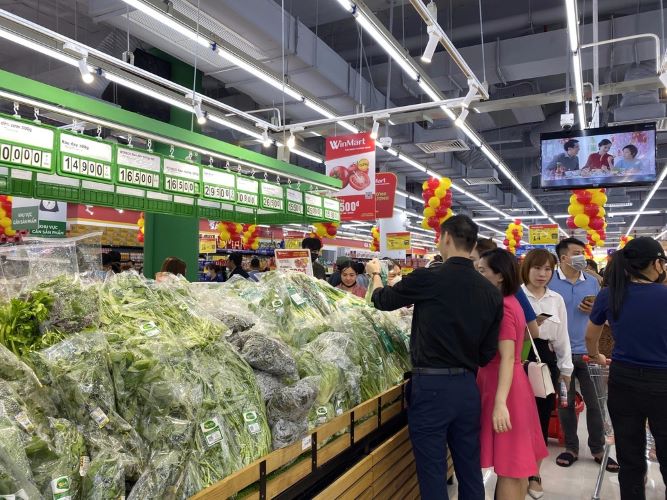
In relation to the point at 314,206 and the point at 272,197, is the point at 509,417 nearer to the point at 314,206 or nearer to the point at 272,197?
the point at 272,197

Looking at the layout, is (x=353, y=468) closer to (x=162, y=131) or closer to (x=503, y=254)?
(x=503, y=254)

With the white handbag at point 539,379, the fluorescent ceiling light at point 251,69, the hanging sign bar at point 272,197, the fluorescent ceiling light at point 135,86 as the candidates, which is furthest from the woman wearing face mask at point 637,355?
the hanging sign bar at point 272,197

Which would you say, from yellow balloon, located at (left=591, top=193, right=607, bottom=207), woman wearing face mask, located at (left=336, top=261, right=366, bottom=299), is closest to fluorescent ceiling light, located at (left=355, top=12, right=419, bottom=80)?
woman wearing face mask, located at (left=336, top=261, right=366, bottom=299)

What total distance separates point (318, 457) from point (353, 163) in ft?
23.5

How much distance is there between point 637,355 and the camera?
2852mm

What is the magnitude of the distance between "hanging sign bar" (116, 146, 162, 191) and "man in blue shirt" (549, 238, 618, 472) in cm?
446

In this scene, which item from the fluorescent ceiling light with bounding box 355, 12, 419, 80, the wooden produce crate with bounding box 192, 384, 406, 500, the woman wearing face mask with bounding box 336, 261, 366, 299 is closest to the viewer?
the wooden produce crate with bounding box 192, 384, 406, 500

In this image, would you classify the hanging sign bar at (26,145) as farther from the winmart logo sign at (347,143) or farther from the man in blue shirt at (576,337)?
the winmart logo sign at (347,143)

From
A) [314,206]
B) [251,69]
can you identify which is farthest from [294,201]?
[251,69]

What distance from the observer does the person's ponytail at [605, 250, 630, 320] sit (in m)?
2.94

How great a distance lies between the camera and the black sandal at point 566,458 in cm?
446

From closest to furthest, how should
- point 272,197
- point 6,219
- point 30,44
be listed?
1. point 30,44
2. point 272,197
3. point 6,219

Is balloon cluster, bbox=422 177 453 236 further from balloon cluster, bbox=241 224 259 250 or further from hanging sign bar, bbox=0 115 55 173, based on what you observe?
hanging sign bar, bbox=0 115 55 173

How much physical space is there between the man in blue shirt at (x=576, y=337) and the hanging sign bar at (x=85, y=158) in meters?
4.63
